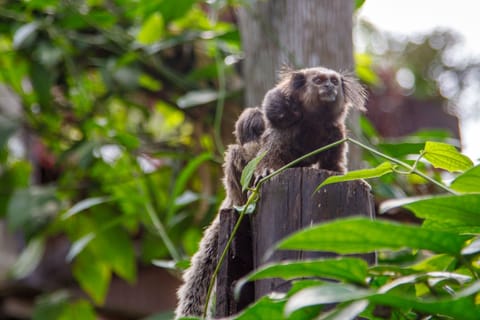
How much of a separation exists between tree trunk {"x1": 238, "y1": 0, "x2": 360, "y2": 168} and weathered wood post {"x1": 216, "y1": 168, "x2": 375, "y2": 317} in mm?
1341

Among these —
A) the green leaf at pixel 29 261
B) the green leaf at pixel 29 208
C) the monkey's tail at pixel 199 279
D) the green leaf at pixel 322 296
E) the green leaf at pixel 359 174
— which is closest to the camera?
the green leaf at pixel 322 296

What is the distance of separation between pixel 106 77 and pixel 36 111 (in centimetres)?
68

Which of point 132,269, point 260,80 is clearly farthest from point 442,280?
point 132,269

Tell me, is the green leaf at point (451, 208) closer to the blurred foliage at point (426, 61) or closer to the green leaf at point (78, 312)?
the green leaf at point (78, 312)

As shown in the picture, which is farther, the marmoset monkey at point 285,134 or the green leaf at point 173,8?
the green leaf at point 173,8

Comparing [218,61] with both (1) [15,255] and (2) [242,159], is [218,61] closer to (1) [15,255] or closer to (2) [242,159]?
(2) [242,159]

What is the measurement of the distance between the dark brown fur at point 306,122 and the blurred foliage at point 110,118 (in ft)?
4.52

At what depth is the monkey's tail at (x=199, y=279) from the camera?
2176 mm

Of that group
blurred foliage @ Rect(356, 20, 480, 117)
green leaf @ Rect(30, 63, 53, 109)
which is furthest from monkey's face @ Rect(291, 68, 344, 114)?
blurred foliage @ Rect(356, 20, 480, 117)

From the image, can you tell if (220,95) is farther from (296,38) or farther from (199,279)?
(199,279)

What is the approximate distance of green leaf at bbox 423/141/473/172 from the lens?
172 cm

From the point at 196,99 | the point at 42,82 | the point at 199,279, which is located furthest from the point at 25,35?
the point at 199,279

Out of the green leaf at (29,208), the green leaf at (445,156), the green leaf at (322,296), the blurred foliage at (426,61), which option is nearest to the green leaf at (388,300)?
the green leaf at (322,296)

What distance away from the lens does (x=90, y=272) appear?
436 centimetres
